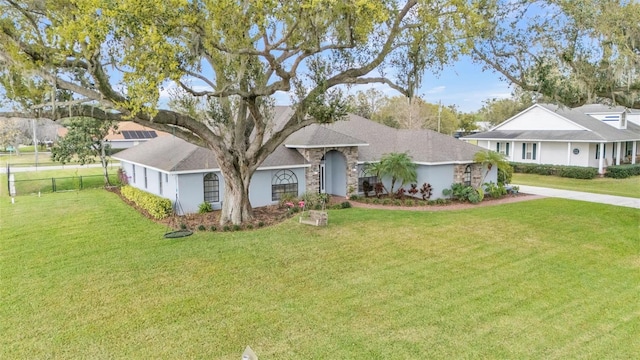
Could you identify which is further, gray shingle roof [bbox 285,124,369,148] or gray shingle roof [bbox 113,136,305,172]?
gray shingle roof [bbox 285,124,369,148]

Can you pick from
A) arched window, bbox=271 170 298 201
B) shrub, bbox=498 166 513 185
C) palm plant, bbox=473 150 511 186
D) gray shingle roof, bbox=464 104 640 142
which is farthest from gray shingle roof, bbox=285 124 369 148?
gray shingle roof, bbox=464 104 640 142

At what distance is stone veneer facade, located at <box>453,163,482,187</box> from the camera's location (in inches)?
830

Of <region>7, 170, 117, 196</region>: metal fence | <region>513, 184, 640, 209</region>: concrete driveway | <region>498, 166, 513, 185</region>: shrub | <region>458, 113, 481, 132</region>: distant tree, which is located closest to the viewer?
<region>513, 184, 640, 209</region>: concrete driveway

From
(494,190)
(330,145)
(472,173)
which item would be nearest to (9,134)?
(330,145)

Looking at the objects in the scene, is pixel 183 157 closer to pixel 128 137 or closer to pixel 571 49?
pixel 571 49

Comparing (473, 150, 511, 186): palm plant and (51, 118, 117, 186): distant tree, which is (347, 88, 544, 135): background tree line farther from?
(51, 118, 117, 186): distant tree

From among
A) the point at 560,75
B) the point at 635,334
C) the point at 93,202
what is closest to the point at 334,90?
the point at 560,75

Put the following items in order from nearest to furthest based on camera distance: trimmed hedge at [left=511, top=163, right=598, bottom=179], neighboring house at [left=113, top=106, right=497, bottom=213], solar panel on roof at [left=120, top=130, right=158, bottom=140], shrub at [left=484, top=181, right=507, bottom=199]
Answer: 1. neighboring house at [left=113, top=106, right=497, bottom=213]
2. shrub at [left=484, top=181, right=507, bottom=199]
3. trimmed hedge at [left=511, top=163, right=598, bottom=179]
4. solar panel on roof at [left=120, top=130, right=158, bottom=140]

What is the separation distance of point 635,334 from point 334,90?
404 inches

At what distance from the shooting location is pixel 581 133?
31.1 m

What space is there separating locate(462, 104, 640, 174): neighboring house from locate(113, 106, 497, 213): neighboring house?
43.6ft

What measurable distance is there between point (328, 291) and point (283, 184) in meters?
10.9

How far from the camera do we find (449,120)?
52.4 metres

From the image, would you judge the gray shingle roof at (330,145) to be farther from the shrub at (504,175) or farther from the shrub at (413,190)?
the shrub at (504,175)
